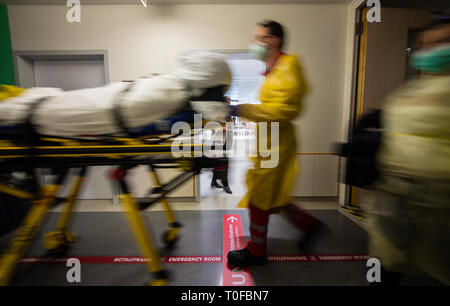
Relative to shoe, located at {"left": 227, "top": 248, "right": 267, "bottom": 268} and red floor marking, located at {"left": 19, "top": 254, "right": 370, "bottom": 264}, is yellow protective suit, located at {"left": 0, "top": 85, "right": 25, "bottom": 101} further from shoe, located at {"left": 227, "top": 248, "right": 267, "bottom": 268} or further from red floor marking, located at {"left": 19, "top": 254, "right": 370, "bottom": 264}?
shoe, located at {"left": 227, "top": 248, "right": 267, "bottom": 268}

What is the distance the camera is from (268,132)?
1.37m

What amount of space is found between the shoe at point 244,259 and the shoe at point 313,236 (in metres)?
0.41

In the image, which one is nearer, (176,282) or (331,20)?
(176,282)

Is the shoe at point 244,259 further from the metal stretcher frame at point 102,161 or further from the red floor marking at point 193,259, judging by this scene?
the metal stretcher frame at point 102,161

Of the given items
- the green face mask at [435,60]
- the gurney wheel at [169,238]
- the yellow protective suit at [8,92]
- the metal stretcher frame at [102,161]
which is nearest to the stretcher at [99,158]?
the metal stretcher frame at [102,161]

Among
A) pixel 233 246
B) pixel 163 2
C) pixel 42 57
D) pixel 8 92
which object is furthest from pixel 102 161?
pixel 42 57

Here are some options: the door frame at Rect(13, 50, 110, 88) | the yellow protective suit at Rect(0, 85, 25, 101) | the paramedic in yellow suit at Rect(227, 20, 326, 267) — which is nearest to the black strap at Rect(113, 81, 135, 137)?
the paramedic in yellow suit at Rect(227, 20, 326, 267)

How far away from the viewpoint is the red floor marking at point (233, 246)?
1415 mm

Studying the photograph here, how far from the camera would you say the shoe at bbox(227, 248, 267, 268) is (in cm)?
153

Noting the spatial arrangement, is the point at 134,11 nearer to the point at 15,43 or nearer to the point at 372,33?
the point at 15,43

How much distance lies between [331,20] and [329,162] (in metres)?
2.01

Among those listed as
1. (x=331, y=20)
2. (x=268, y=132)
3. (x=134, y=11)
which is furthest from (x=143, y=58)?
(x=331, y=20)

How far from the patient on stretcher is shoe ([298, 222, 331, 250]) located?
1.23 m

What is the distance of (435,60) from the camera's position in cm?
79
